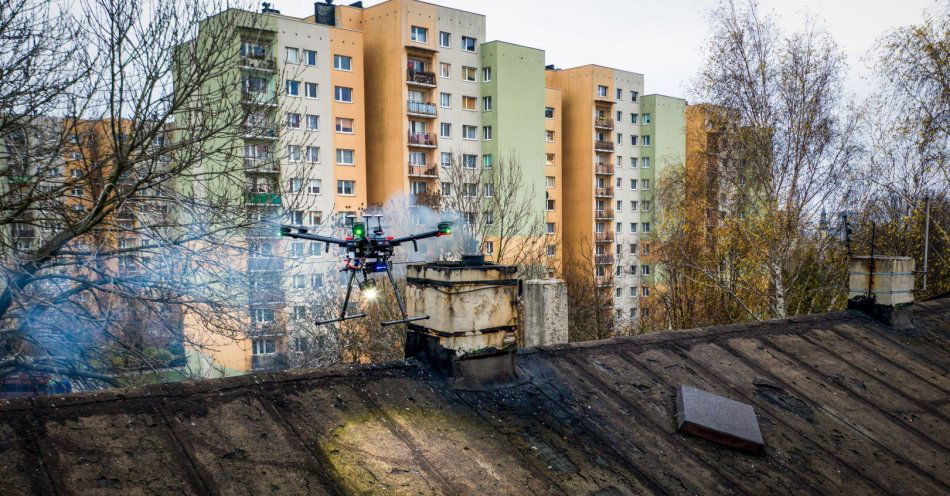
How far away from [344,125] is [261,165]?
916 inches

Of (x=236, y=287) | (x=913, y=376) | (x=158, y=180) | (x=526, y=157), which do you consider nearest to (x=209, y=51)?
(x=158, y=180)

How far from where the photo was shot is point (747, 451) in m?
6.65

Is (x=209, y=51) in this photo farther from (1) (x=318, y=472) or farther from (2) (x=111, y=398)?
(1) (x=318, y=472)

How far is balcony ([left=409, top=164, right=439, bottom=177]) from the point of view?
3906cm

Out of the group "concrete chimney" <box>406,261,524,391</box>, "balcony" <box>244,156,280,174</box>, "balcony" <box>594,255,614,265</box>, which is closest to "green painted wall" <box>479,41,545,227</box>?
"balcony" <box>594,255,614,265</box>

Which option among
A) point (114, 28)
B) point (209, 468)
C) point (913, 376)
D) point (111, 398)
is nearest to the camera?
point (209, 468)

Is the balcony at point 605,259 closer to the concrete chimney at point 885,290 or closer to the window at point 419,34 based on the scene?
the window at point 419,34

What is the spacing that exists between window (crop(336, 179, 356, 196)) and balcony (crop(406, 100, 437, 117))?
550cm

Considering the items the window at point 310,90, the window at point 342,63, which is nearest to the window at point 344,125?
the window at point 310,90

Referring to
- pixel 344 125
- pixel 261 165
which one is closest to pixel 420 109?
pixel 344 125

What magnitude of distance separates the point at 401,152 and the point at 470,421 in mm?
33222

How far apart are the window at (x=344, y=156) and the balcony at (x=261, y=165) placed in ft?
70.7

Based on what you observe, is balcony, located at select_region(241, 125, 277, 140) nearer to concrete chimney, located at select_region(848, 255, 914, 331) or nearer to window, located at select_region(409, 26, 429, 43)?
concrete chimney, located at select_region(848, 255, 914, 331)

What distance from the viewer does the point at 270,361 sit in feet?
89.5
